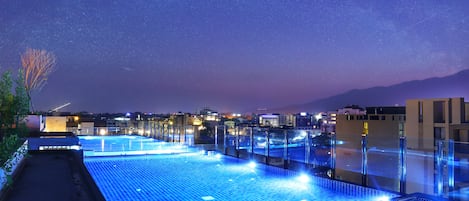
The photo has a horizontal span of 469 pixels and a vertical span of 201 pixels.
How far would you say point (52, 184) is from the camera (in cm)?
444

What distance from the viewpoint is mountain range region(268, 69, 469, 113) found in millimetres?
45406

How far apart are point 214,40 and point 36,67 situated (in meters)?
8.07

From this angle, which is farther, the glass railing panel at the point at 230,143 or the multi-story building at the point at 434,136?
the glass railing panel at the point at 230,143

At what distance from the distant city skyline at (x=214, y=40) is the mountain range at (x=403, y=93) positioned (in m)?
12.1

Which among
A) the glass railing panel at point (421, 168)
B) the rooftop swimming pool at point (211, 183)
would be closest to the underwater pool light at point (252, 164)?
the rooftop swimming pool at point (211, 183)

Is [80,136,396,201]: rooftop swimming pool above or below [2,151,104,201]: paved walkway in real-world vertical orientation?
below

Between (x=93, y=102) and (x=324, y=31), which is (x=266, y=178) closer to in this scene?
(x=324, y=31)

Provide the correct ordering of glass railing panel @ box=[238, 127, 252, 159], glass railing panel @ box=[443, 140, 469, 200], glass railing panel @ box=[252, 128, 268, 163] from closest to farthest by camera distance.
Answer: glass railing panel @ box=[443, 140, 469, 200] → glass railing panel @ box=[252, 128, 268, 163] → glass railing panel @ box=[238, 127, 252, 159]

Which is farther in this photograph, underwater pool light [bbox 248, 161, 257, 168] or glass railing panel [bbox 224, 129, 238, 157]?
glass railing panel [bbox 224, 129, 238, 157]

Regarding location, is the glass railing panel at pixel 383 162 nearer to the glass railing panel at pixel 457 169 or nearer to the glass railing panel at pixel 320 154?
the glass railing panel at pixel 457 169

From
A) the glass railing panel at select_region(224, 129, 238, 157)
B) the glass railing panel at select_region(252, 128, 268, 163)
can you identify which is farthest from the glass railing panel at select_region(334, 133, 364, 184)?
the glass railing panel at select_region(224, 129, 238, 157)

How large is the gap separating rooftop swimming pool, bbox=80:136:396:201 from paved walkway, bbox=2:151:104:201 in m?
0.72

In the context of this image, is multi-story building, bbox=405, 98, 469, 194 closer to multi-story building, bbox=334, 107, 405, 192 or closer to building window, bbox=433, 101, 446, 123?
building window, bbox=433, 101, 446, 123

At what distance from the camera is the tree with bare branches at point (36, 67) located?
1451cm
